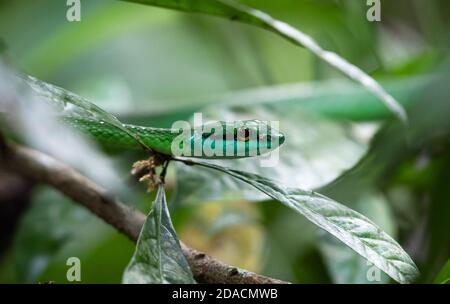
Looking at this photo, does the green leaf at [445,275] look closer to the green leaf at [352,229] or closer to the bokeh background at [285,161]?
the green leaf at [352,229]

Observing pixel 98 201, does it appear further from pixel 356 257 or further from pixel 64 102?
pixel 356 257

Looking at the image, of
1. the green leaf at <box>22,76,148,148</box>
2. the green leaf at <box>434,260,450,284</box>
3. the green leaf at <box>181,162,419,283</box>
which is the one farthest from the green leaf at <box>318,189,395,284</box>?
the green leaf at <box>22,76,148,148</box>

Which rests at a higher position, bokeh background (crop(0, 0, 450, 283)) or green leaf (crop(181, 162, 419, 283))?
bokeh background (crop(0, 0, 450, 283))

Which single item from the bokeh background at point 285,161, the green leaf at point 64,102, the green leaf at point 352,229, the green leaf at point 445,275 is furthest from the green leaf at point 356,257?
the green leaf at point 64,102

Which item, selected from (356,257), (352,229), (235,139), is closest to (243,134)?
(235,139)

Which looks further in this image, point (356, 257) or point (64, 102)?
point (356, 257)

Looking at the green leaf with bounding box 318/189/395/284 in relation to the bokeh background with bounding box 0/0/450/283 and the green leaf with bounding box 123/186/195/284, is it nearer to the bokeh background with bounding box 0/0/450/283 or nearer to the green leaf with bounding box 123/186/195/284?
the bokeh background with bounding box 0/0/450/283
